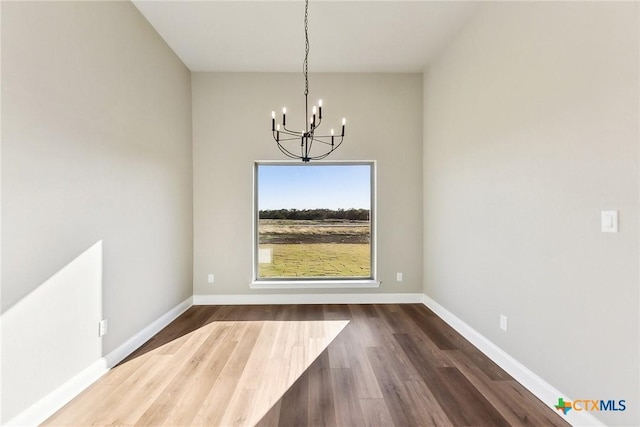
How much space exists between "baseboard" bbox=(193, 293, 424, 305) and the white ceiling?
3.03 metres

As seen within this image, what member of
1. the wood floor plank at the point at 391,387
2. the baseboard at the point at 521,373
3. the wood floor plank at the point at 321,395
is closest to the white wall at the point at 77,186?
the wood floor plank at the point at 321,395

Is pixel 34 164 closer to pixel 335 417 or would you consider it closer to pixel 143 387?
pixel 143 387

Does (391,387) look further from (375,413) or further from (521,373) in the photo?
(521,373)

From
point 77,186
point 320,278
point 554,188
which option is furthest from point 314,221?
point 554,188

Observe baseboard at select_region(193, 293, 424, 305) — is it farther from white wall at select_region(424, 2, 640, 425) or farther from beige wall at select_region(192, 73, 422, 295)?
white wall at select_region(424, 2, 640, 425)

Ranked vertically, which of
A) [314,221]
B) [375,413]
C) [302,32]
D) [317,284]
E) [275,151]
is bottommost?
[375,413]

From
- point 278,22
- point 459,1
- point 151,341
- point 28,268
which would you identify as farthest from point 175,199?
point 459,1

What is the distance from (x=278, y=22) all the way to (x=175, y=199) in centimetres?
223

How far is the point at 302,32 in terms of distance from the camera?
302 cm

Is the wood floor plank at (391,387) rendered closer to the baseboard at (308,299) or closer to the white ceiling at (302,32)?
the baseboard at (308,299)

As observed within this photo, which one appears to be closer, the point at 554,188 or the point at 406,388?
the point at 554,188

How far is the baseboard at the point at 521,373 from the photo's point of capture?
167 cm

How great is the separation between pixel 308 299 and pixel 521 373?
246 cm

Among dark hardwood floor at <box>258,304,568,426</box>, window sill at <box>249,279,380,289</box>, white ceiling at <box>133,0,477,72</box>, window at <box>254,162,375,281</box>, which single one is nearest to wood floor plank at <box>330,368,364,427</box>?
dark hardwood floor at <box>258,304,568,426</box>
